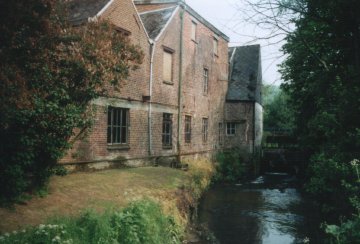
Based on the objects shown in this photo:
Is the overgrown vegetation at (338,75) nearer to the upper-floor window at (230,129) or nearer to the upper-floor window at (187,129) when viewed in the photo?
the upper-floor window at (187,129)

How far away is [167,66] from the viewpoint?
19250 millimetres

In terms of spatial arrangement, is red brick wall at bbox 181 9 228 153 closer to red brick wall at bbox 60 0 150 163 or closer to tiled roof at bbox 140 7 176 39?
tiled roof at bbox 140 7 176 39

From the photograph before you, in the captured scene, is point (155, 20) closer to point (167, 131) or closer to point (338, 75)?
point (167, 131)

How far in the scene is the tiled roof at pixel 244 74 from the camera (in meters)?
29.0

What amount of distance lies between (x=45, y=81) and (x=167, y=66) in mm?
11703

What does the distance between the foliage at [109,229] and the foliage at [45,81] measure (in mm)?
1959

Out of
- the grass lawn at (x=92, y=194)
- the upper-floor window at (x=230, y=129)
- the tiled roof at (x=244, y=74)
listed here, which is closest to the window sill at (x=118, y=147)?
the grass lawn at (x=92, y=194)

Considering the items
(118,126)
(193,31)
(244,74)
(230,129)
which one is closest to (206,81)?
(193,31)

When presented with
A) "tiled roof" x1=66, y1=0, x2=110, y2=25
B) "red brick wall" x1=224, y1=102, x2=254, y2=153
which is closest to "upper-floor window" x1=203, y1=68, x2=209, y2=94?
"red brick wall" x1=224, y1=102, x2=254, y2=153

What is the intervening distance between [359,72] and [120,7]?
993 cm

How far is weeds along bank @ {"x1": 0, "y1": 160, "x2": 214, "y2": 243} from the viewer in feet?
20.9

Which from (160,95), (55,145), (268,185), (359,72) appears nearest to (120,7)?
(160,95)

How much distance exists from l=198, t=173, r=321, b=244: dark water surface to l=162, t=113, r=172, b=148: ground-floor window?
3298 mm

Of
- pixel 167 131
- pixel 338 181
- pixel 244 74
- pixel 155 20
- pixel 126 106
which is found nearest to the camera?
pixel 338 181
